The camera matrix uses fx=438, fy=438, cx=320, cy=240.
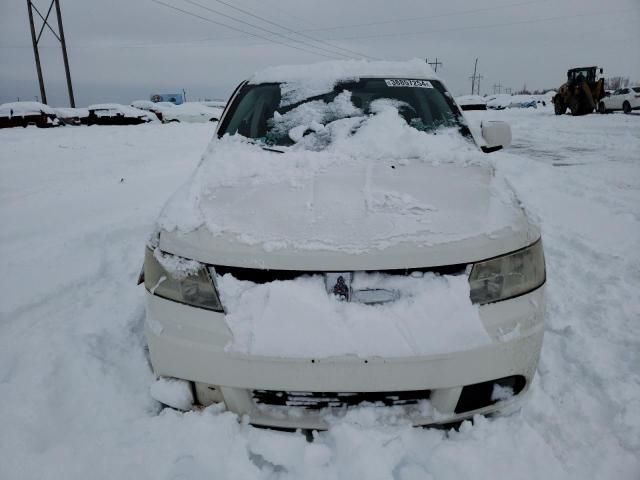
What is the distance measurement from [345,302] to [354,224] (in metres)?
→ 0.31

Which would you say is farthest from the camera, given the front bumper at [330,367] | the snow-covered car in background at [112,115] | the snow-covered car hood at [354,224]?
the snow-covered car in background at [112,115]

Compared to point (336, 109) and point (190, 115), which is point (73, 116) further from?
point (336, 109)

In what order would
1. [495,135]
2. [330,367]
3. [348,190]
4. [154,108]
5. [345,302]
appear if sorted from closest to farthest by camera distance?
[330,367] < [345,302] < [348,190] < [495,135] < [154,108]

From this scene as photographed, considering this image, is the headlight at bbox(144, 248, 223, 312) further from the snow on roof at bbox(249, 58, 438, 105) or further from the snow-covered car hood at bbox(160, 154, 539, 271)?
the snow on roof at bbox(249, 58, 438, 105)

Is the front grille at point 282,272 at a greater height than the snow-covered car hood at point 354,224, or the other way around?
the snow-covered car hood at point 354,224

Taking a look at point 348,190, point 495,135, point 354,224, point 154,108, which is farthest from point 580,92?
point 354,224

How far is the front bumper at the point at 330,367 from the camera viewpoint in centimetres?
144

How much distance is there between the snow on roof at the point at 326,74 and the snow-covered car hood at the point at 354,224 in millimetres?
1114

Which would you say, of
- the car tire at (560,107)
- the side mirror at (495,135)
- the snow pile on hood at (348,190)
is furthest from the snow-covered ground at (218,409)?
the car tire at (560,107)

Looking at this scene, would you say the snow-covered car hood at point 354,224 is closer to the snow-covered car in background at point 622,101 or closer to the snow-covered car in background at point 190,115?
the snow-covered car in background at point 190,115

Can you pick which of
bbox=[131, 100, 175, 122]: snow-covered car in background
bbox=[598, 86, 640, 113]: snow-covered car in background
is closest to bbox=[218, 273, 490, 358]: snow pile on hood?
bbox=[131, 100, 175, 122]: snow-covered car in background

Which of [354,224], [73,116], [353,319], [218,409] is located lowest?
[218,409]

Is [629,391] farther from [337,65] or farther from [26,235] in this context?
[26,235]

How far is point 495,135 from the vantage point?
115 inches
